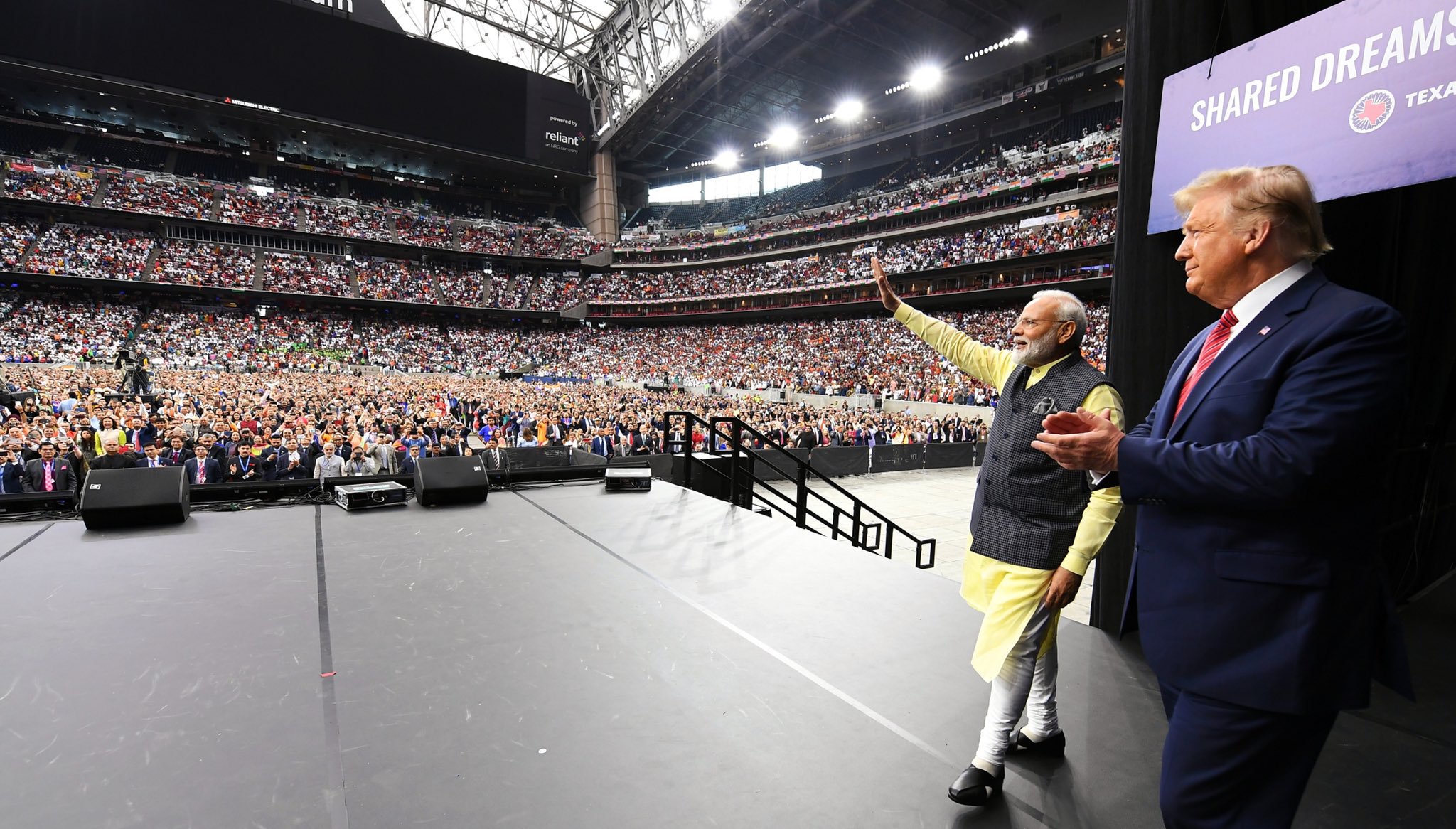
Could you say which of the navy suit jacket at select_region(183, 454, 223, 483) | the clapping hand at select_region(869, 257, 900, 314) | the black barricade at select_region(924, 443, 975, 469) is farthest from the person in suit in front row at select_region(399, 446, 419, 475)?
the black barricade at select_region(924, 443, 975, 469)

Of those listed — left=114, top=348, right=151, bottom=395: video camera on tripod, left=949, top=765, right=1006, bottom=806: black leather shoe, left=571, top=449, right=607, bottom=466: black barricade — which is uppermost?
left=114, top=348, right=151, bottom=395: video camera on tripod

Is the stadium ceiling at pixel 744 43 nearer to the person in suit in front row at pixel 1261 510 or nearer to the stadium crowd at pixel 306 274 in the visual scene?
the stadium crowd at pixel 306 274

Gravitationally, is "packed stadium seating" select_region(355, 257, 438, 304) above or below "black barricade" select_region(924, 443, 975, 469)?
above

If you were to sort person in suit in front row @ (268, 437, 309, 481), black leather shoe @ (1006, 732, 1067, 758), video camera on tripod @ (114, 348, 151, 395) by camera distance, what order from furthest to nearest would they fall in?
video camera on tripod @ (114, 348, 151, 395)
person in suit in front row @ (268, 437, 309, 481)
black leather shoe @ (1006, 732, 1067, 758)

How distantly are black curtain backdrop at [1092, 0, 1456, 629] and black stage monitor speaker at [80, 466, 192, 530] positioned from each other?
6.66 m

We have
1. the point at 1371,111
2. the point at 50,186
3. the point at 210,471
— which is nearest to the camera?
the point at 1371,111

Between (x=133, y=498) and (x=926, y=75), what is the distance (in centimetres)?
4468

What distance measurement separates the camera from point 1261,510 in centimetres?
124

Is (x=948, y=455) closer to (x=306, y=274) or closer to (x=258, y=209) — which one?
(x=306, y=274)

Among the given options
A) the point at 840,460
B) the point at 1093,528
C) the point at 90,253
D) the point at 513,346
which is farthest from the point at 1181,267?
the point at 90,253

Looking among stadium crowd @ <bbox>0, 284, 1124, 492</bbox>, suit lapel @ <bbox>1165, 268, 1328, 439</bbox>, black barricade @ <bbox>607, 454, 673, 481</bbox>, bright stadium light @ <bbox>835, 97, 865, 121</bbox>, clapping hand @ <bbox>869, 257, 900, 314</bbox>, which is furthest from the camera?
bright stadium light @ <bbox>835, 97, 865, 121</bbox>

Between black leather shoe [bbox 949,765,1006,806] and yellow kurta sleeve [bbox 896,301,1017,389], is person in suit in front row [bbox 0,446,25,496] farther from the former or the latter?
black leather shoe [bbox 949,765,1006,806]

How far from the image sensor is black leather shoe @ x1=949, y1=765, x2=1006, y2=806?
2.03 metres

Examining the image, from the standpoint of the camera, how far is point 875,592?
13.1ft
